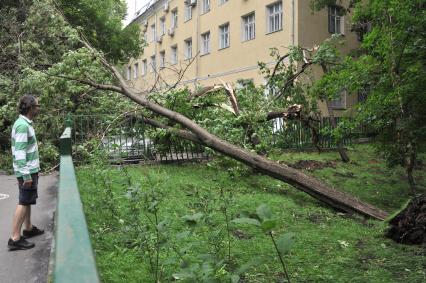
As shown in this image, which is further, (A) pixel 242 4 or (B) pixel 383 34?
(A) pixel 242 4

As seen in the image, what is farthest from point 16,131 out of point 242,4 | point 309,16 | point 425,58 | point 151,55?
point 151,55

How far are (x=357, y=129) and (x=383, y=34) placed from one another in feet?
6.16

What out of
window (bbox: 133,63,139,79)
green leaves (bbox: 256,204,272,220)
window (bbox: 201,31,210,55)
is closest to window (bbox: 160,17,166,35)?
window (bbox: 201,31,210,55)

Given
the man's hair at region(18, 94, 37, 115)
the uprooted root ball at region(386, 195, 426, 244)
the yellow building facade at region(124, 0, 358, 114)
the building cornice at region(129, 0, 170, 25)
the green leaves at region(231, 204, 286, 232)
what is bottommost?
the uprooted root ball at region(386, 195, 426, 244)

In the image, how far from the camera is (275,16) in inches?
899

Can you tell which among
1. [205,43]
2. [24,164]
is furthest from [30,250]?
[205,43]

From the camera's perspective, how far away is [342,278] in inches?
173

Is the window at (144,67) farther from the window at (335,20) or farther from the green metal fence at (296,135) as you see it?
the green metal fence at (296,135)

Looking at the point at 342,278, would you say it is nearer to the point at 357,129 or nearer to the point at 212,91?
the point at 357,129

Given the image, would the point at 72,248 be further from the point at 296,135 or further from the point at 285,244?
the point at 296,135

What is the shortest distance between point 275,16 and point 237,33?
11.0 feet

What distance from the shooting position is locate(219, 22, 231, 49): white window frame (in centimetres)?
2695

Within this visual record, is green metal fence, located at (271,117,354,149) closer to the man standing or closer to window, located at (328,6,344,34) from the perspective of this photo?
the man standing

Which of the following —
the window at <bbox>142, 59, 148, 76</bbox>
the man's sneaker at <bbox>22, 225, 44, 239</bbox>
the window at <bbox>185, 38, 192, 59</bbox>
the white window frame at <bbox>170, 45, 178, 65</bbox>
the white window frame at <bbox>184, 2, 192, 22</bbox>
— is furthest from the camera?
the window at <bbox>142, 59, 148, 76</bbox>
